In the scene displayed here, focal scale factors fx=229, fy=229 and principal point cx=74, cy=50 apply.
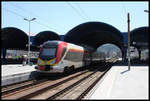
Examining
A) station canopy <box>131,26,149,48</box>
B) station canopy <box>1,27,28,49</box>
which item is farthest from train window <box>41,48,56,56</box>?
station canopy <box>131,26,149,48</box>

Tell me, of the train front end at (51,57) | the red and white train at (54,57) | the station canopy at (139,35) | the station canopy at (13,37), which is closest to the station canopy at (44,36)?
the station canopy at (13,37)

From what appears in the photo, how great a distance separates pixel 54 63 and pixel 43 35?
34.1 metres

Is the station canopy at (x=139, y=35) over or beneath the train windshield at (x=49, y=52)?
over

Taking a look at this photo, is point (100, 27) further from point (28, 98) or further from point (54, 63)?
point (28, 98)

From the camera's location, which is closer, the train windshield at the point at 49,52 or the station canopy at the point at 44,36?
the train windshield at the point at 49,52

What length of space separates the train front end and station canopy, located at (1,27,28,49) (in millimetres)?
29812

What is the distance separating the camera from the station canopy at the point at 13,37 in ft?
163

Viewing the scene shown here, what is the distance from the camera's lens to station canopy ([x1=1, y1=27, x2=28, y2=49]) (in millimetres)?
49537

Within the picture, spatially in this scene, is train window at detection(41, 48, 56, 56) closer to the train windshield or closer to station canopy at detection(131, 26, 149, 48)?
the train windshield

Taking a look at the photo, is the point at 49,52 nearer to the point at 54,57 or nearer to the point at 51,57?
the point at 51,57

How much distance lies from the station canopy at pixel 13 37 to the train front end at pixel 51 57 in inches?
1174

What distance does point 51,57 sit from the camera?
2045cm

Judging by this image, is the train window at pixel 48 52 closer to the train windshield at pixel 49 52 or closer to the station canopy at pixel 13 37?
the train windshield at pixel 49 52

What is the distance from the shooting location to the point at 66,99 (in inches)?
477
